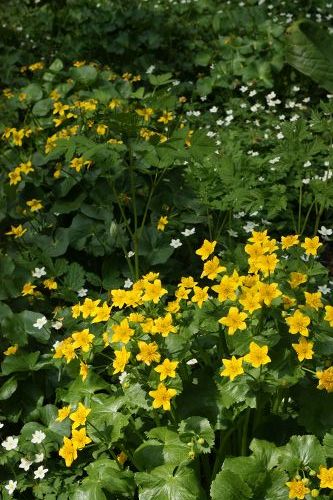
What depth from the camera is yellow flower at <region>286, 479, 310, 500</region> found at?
1.76 meters

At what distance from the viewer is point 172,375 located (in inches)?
76.2

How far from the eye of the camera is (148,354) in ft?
6.48

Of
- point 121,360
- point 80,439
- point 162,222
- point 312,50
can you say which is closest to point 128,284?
point 162,222

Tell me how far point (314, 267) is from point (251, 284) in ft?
1.12

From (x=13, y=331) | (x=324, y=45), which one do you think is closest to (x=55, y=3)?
(x=324, y=45)

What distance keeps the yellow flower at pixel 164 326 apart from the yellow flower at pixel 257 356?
0.30 meters

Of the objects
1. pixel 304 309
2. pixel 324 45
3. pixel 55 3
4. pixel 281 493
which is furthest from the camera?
pixel 55 3

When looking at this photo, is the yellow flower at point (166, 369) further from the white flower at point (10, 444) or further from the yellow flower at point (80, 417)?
the white flower at point (10, 444)

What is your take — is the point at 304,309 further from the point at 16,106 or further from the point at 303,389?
the point at 16,106

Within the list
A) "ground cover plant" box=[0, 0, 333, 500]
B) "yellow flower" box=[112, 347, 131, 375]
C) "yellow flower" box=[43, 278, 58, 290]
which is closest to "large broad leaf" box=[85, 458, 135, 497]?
"ground cover plant" box=[0, 0, 333, 500]

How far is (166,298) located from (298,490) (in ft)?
4.18

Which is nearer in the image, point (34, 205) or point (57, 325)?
point (57, 325)

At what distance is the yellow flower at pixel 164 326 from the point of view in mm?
2012

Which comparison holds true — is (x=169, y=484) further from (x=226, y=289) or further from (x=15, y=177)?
(x=15, y=177)
